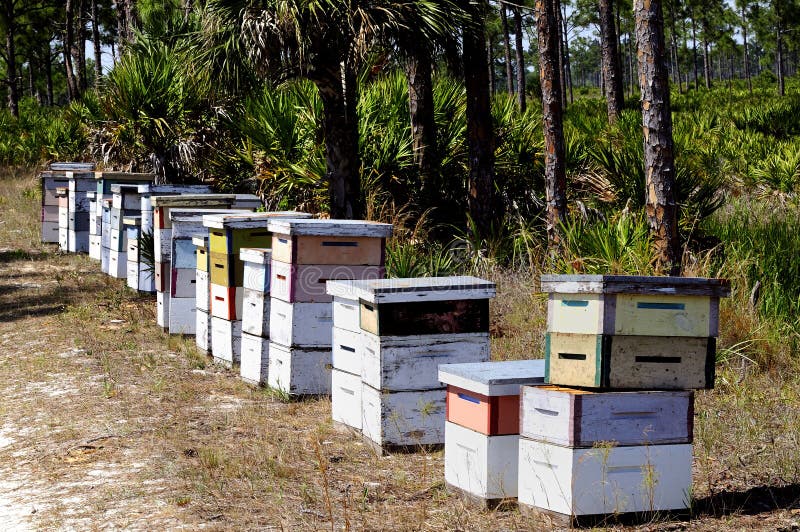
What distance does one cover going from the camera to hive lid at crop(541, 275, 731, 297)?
4668 mm

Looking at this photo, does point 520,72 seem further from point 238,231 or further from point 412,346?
point 412,346

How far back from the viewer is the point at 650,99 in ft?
31.1

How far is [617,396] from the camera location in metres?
4.72

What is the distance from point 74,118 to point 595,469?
70.8 feet

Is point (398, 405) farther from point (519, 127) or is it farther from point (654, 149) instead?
point (519, 127)

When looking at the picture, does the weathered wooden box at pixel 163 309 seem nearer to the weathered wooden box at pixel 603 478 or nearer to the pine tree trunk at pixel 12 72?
the weathered wooden box at pixel 603 478

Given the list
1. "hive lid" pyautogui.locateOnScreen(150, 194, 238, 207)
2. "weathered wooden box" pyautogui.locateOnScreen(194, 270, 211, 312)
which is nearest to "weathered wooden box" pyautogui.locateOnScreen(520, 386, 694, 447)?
"weathered wooden box" pyautogui.locateOnScreen(194, 270, 211, 312)

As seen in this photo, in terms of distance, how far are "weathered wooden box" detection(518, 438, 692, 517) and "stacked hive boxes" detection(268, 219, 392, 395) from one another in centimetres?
273

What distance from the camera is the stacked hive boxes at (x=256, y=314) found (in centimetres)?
763

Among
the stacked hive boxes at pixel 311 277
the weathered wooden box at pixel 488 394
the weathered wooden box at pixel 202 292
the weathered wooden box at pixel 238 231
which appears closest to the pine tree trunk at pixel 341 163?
the weathered wooden box at pixel 202 292

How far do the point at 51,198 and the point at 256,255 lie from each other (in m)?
10.6

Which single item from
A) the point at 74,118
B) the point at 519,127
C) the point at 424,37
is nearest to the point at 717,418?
the point at 424,37

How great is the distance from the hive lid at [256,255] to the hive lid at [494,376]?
8.65 feet

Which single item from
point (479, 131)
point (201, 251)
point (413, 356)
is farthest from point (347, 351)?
point (479, 131)
